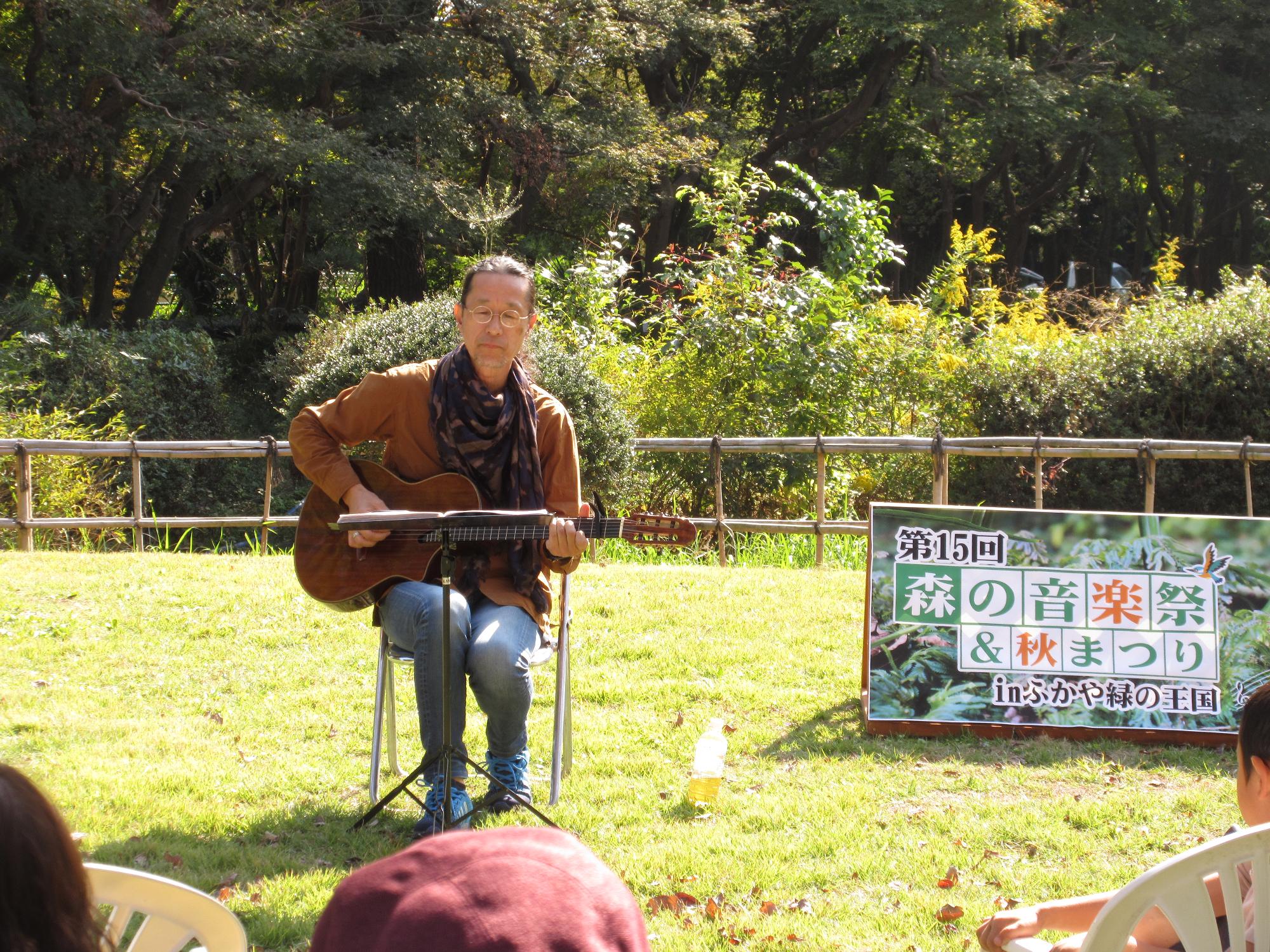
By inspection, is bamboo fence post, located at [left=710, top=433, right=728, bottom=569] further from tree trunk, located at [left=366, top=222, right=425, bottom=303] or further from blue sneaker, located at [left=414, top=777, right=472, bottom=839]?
tree trunk, located at [left=366, top=222, right=425, bottom=303]

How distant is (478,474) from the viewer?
13.5 ft

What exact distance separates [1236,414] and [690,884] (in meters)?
8.90

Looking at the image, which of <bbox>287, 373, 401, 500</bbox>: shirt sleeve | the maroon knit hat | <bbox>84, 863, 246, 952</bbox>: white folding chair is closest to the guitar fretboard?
<bbox>287, 373, 401, 500</bbox>: shirt sleeve

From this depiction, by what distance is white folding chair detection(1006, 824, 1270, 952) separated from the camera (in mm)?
1744

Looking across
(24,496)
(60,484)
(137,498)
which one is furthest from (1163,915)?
(60,484)

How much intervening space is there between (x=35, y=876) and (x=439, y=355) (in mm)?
8108

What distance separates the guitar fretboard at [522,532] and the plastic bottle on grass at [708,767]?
1.09m

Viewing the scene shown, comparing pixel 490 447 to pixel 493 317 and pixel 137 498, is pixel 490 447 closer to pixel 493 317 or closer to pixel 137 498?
Result: pixel 493 317

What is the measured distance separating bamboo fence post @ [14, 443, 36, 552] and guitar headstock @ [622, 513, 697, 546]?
6882 millimetres

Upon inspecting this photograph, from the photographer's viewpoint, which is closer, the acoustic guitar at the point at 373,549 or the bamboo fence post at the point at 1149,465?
the acoustic guitar at the point at 373,549

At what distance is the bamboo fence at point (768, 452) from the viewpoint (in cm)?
834

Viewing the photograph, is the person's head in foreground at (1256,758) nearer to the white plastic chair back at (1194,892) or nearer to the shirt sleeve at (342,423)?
the white plastic chair back at (1194,892)

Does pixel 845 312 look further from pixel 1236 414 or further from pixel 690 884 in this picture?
pixel 690 884

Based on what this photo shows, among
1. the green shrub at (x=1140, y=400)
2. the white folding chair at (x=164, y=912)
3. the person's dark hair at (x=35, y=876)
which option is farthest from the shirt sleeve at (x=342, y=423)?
the green shrub at (x=1140, y=400)
